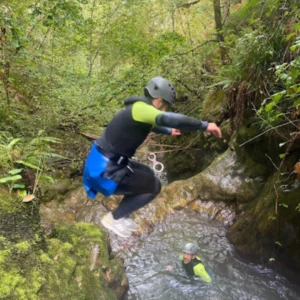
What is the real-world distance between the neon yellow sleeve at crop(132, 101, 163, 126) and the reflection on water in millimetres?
3985

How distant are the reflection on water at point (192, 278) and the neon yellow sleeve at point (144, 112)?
13.1 feet

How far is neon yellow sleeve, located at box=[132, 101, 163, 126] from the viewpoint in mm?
2994

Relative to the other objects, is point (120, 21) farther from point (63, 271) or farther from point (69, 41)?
point (63, 271)

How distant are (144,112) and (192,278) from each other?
4619 mm

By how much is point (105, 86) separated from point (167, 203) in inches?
149

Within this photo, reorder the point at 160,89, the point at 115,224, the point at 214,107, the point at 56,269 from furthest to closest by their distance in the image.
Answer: the point at 214,107, the point at 115,224, the point at 56,269, the point at 160,89

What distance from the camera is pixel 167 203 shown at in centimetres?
845

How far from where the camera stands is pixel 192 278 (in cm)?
639

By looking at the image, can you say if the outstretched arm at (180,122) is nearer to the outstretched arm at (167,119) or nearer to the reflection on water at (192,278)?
the outstretched arm at (167,119)

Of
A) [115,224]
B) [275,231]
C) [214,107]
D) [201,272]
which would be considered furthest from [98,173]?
[214,107]

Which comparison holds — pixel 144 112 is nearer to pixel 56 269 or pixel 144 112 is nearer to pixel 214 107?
pixel 56 269

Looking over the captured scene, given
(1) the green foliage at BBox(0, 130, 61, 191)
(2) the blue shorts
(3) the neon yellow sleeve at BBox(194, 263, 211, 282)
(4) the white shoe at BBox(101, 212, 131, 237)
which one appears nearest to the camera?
(2) the blue shorts

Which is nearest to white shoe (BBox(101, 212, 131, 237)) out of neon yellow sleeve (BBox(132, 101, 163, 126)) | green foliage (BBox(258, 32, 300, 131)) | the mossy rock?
neon yellow sleeve (BBox(132, 101, 163, 126))

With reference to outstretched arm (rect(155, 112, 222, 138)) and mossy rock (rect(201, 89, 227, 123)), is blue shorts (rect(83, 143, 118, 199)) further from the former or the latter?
mossy rock (rect(201, 89, 227, 123))
